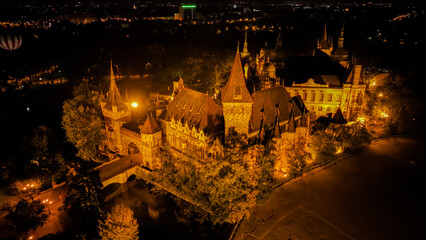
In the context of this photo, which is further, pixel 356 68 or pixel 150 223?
pixel 356 68

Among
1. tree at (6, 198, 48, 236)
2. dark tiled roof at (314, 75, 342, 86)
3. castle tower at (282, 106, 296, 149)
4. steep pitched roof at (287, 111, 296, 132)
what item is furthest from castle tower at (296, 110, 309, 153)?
tree at (6, 198, 48, 236)

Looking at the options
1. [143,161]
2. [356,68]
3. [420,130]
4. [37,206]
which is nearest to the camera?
[37,206]

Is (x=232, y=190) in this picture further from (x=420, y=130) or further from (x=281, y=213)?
(x=420, y=130)

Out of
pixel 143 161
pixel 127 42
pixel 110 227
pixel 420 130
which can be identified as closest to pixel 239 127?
pixel 143 161

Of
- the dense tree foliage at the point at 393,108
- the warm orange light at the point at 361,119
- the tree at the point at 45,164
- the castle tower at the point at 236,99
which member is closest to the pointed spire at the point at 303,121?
the castle tower at the point at 236,99

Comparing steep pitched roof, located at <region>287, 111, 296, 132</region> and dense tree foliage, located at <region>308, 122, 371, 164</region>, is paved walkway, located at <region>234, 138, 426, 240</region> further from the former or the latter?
steep pitched roof, located at <region>287, 111, 296, 132</region>

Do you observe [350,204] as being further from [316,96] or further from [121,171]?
[121,171]
